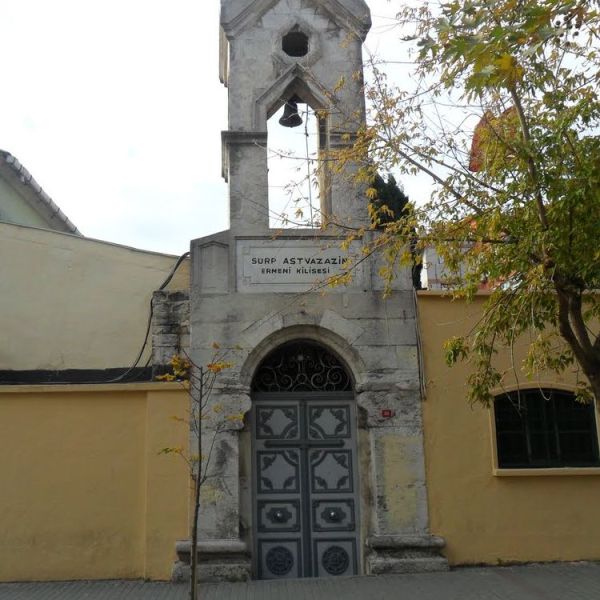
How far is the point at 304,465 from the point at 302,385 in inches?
41.4

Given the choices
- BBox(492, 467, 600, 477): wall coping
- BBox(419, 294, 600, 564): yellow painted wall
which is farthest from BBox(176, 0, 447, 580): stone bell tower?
BBox(492, 467, 600, 477): wall coping

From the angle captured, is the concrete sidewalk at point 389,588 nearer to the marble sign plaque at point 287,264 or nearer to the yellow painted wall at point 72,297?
the yellow painted wall at point 72,297

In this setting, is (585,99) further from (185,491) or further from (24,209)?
(24,209)

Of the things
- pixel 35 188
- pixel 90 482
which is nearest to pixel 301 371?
pixel 90 482

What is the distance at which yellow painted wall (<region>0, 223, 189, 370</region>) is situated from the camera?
12.3 m

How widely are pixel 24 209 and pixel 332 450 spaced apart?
11520mm

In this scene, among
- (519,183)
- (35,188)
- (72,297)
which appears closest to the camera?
(519,183)

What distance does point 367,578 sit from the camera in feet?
32.3

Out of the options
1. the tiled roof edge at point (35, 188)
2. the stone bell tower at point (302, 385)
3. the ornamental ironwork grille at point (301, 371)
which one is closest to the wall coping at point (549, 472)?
the stone bell tower at point (302, 385)

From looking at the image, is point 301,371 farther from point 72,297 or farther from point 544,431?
point 72,297

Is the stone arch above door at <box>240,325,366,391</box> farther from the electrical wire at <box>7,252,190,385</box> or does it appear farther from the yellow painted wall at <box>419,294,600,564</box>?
the electrical wire at <box>7,252,190,385</box>

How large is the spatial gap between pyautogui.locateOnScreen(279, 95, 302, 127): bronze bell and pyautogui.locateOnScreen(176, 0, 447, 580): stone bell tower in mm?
478

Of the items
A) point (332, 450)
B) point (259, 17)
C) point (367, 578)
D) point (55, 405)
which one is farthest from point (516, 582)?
point (259, 17)

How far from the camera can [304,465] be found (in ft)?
35.1
